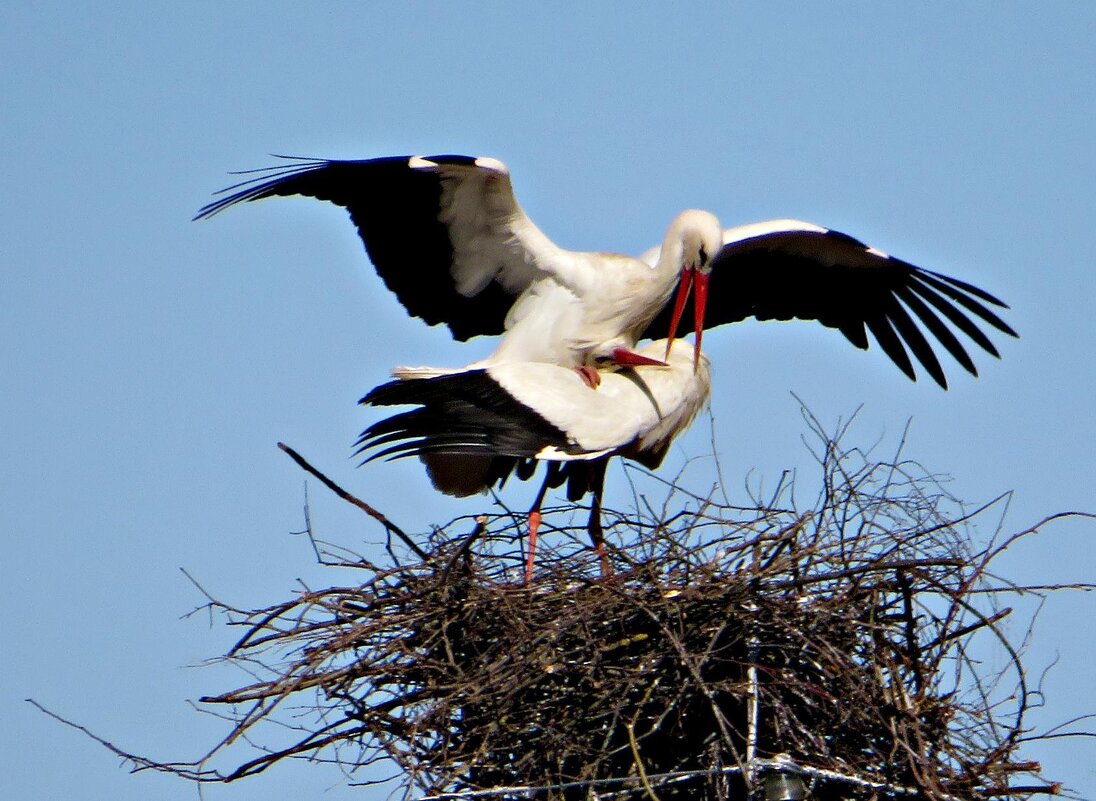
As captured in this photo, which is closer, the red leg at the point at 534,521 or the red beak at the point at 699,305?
the red leg at the point at 534,521

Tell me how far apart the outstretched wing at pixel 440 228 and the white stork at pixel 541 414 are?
0.60 metres

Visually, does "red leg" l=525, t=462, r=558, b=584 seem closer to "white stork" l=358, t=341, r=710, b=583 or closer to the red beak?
"white stork" l=358, t=341, r=710, b=583

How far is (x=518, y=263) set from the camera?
8438mm

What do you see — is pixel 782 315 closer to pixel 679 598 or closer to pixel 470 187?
pixel 470 187

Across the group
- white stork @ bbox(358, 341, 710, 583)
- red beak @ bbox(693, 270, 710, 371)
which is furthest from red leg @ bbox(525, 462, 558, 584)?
red beak @ bbox(693, 270, 710, 371)

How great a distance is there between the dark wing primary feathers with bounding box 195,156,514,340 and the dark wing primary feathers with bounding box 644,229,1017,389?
34.7 inches

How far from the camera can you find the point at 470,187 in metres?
8.11

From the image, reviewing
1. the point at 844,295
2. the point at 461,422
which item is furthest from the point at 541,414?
the point at 844,295

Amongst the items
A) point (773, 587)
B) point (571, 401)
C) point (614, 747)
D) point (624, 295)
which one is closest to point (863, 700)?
point (773, 587)

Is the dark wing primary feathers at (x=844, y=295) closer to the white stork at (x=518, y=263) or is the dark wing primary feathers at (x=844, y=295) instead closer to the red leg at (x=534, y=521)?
the white stork at (x=518, y=263)

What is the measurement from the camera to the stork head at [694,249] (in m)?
8.28

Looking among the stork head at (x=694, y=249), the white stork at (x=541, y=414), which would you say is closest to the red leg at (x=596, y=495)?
the white stork at (x=541, y=414)

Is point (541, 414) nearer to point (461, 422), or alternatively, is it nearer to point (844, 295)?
point (461, 422)

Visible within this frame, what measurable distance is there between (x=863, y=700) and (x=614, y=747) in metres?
0.86
